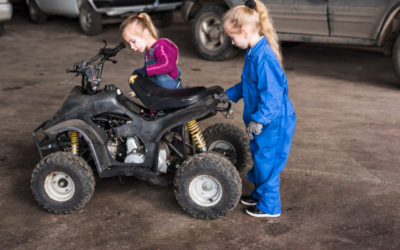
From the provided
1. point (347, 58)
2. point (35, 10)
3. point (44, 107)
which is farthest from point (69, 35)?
point (347, 58)

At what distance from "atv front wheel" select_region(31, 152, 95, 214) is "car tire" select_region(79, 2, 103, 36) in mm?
7254

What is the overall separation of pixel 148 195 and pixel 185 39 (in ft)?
21.8

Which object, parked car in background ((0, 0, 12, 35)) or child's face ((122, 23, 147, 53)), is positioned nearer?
child's face ((122, 23, 147, 53))

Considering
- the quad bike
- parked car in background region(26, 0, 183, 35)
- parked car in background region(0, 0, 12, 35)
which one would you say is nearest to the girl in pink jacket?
the quad bike

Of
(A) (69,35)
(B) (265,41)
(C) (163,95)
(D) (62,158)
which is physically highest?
(B) (265,41)

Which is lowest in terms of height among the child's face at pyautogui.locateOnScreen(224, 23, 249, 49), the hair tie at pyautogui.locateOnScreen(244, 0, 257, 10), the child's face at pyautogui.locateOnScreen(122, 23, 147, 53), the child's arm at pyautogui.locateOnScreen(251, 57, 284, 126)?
the child's arm at pyautogui.locateOnScreen(251, 57, 284, 126)

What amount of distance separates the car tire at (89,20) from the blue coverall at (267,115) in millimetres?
7415

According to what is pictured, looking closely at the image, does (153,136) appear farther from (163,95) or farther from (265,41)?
(265,41)

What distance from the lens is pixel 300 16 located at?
23.1ft

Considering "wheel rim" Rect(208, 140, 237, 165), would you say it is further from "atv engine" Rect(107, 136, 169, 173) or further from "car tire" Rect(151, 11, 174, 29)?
"car tire" Rect(151, 11, 174, 29)

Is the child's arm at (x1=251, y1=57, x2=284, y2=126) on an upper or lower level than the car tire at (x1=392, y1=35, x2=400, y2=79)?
upper

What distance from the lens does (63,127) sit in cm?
339

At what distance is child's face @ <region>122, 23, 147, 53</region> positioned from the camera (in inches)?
140

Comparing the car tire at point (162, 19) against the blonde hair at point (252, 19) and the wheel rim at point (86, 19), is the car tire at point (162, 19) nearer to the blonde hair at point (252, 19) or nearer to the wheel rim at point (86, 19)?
the wheel rim at point (86, 19)
